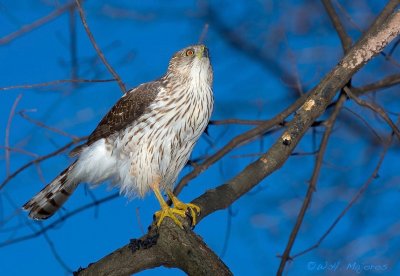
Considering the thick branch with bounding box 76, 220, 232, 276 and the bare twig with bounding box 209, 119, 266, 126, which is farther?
the bare twig with bounding box 209, 119, 266, 126

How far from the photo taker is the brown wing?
3.79 meters

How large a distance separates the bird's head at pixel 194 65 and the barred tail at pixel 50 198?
0.87 meters

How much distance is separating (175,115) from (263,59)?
139cm

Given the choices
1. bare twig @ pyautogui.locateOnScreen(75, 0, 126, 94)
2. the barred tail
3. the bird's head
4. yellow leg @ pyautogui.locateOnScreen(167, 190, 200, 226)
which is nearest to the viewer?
yellow leg @ pyautogui.locateOnScreen(167, 190, 200, 226)

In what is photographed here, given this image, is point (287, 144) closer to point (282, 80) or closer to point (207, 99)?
point (207, 99)

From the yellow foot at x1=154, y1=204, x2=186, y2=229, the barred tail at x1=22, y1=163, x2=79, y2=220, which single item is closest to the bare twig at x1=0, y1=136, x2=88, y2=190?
the barred tail at x1=22, y1=163, x2=79, y2=220

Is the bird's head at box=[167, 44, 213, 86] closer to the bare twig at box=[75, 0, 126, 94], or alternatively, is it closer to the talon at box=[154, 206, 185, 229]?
the bare twig at box=[75, 0, 126, 94]

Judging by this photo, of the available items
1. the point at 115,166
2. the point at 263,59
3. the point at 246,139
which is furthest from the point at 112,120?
the point at 263,59

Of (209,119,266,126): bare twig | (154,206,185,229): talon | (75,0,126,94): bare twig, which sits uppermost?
(75,0,126,94): bare twig

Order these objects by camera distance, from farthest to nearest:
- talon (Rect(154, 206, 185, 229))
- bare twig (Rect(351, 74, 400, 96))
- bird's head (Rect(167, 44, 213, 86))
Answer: bare twig (Rect(351, 74, 400, 96)), bird's head (Rect(167, 44, 213, 86)), talon (Rect(154, 206, 185, 229))

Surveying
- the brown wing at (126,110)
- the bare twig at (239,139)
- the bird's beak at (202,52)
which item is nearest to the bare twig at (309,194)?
the bare twig at (239,139)

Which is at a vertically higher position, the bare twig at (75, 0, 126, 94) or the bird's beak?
the bare twig at (75, 0, 126, 94)

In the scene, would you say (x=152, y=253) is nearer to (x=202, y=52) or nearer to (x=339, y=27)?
(x=202, y=52)

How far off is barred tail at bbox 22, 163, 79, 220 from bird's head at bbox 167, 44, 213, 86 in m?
0.87
